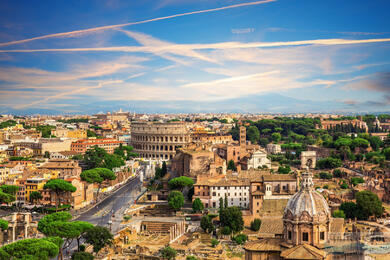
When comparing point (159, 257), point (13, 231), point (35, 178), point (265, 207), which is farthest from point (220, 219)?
point (35, 178)

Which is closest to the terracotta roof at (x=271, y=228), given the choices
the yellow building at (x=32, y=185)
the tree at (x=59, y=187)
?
the tree at (x=59, y=187)

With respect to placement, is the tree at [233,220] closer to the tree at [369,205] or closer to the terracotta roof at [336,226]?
the terracotta roof at [336,226]

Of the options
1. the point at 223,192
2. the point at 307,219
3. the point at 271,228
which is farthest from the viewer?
the point at 223,192

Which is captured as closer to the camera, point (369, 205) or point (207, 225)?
point (207, 225)

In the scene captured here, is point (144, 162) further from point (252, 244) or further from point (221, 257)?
point (252, 244)

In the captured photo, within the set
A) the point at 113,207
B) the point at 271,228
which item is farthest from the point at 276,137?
the point at 271,228

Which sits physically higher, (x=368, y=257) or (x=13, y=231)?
(x=368, y=257)

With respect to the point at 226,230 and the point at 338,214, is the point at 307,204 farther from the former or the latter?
the point at 338,214
